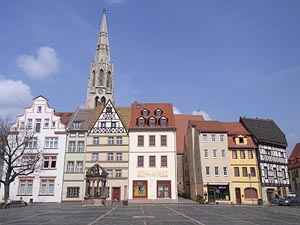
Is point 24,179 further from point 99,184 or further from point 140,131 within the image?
point 140,131

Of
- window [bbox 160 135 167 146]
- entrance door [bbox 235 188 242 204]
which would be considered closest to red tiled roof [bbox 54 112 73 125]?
window [bbox 160 135 167 146]

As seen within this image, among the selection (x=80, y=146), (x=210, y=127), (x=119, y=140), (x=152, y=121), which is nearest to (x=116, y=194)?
(x=119, y=140)

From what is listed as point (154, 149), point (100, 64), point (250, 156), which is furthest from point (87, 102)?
point (250, 156)

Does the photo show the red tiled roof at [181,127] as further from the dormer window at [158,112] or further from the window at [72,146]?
the window at [72,146]

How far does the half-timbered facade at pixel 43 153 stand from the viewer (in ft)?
146

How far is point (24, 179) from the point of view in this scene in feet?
148

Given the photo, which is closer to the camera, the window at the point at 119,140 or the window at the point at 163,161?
the window at the point at 163,161

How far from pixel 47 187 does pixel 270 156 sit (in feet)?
117

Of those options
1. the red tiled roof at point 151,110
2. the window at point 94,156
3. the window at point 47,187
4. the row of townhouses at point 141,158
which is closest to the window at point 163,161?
the row of townhouses at point 141,158

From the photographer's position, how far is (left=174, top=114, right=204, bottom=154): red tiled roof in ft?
219

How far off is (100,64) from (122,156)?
4612cm

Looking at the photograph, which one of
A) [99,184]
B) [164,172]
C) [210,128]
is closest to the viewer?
[99,184]

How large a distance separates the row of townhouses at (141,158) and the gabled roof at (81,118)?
0.16m

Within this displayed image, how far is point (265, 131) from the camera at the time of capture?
2057 inches
